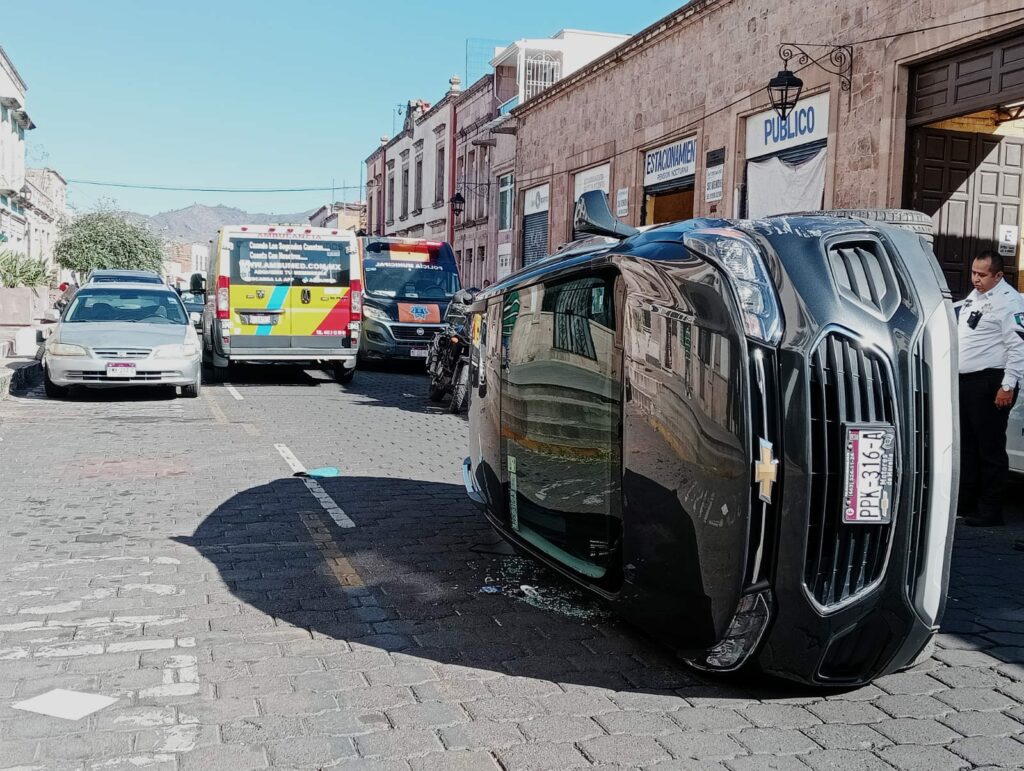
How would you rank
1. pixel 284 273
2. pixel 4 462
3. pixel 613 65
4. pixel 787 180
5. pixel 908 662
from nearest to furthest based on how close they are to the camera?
pixel 908 662 < pixel 4 462 < pixel 787 180 < pixel 284 273 < pixel 613 65

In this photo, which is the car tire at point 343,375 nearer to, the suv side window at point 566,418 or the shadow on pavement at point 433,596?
the shadow on pavement at point 433,596

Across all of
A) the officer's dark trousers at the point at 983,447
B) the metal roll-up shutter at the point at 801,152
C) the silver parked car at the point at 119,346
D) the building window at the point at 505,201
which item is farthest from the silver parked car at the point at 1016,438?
the building window at the point at 505,201

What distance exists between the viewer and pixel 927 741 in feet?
11.3

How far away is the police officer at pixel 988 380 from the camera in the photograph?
23.3 feet

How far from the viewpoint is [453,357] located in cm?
1444

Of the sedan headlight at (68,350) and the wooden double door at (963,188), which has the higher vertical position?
the wooden double door at (963,188)

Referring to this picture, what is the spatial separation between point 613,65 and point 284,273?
28.2ft

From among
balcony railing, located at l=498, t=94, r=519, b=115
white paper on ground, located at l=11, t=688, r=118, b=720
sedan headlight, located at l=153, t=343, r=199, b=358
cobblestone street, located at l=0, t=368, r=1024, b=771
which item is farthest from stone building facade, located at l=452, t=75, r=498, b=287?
white paper on ground, located at l=11, t=688, r=118, b=720

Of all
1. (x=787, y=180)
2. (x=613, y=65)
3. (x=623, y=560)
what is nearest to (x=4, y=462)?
(x=623, y=560)

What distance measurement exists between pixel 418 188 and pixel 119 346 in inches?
1335

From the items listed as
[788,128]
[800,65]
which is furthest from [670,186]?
[800,65]

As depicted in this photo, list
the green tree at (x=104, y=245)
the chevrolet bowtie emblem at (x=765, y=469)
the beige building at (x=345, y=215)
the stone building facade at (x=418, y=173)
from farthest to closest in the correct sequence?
the beige building at (x=345, y=215) → the green tree at (x=104, y=245) → the stone building facade at (x=418, y=173) → the chevrolet bowtie emblem at (x=765, y=469)

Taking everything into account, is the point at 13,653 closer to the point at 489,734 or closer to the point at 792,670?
the point at 489,734

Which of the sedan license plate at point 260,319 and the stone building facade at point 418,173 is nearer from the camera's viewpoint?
the sedan license plate at point 260,319
